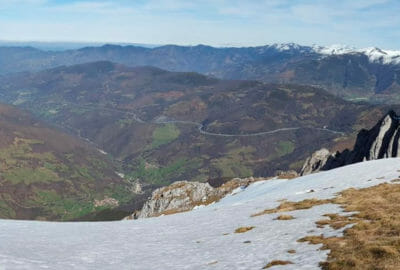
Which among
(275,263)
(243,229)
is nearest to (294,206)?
(243,229)

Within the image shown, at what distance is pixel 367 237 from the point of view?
2881 cm

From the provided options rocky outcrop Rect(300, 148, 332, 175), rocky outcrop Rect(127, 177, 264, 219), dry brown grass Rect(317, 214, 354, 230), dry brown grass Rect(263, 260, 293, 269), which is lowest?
rocky outcrop Rect(127, 177, 264, 219)

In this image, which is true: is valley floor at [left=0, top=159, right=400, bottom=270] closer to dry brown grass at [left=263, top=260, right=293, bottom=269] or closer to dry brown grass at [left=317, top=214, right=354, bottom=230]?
dry brown grass at [left=263, top=260, right=293, bottom=269]

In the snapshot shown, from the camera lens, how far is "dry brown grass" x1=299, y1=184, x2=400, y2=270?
23.5 m

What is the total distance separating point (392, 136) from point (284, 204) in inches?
3218

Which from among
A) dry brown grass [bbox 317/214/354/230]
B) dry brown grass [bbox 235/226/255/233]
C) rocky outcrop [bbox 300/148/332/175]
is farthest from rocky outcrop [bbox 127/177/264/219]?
dry brown grass [bbox 317/214/354/230]

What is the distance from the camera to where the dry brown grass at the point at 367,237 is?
2345 cm

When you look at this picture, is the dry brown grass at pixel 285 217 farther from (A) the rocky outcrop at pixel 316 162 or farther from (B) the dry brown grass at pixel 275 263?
(A) the rocky outcrop at pixel 316 162

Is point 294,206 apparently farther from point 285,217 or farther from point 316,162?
point 316,162

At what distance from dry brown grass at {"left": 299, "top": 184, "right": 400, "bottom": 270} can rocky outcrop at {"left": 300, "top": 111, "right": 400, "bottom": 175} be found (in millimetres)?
76442

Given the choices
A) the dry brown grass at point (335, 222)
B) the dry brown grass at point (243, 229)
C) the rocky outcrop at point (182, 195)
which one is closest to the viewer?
the dry brown grass at point (335, 222)

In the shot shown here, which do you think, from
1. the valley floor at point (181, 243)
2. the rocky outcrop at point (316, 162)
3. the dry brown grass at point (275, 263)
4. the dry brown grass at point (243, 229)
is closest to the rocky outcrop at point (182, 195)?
the rocky outcrop at point (316, 162)

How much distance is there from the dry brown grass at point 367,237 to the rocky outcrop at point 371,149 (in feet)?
251

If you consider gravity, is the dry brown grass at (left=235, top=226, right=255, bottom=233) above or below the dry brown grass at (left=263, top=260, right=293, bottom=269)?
below
